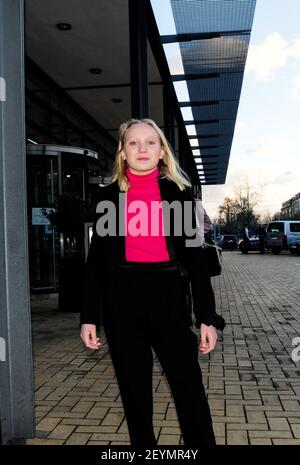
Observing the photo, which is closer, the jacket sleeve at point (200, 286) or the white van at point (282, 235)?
the jacket sleeve at point (200, 286)

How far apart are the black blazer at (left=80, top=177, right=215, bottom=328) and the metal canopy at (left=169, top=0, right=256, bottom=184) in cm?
749

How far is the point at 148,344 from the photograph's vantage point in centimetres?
219

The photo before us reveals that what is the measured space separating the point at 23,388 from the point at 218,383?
6.16 ft

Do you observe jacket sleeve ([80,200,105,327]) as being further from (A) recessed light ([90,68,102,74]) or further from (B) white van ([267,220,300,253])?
(B) white van ([267,220,300,253])

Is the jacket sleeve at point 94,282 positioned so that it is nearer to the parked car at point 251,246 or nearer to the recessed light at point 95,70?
the recessed light at point 95,70

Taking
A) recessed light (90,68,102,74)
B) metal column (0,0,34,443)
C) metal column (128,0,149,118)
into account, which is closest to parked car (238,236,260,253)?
recessed light (90,68,102,74)

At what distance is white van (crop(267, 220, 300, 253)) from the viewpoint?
2848cm

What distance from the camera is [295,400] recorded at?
383 cm

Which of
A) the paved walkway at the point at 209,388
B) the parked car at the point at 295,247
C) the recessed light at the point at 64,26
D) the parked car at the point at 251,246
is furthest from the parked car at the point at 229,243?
the paved walkway at the point at 209,388

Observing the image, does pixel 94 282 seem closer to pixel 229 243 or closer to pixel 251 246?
pixel 251 246

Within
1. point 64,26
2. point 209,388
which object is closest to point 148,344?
point 209,388

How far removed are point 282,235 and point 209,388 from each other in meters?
25.2

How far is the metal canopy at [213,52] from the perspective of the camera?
909cm

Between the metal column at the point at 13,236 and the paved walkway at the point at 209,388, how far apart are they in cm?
39
